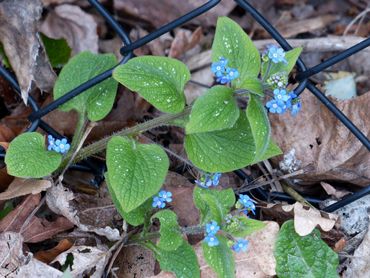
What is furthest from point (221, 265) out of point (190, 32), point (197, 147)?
point (190, 32)

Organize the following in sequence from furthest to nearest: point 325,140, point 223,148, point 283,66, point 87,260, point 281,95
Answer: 1. point 325,140
2. point 87,260
3. point 223,148
4. point 283,66
5. point 281,95

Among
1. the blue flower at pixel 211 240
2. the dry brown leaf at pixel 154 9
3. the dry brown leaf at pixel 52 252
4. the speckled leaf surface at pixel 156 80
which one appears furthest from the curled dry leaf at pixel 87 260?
the dry brown leaf at pixel 154 9

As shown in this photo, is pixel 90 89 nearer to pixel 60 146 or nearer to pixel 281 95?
pixel 60 146

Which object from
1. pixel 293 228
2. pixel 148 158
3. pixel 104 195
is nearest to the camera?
pixel 148 158

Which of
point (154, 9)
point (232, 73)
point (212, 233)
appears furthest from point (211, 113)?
point (154, 9)

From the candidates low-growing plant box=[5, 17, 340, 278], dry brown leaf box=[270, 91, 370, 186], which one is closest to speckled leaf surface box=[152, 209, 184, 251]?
low-growing plant box=[5, 17, 340, 278]

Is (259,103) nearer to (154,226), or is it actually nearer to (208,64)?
(154,226)

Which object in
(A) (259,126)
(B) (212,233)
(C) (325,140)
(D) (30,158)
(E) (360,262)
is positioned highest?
(A) (259,126)
